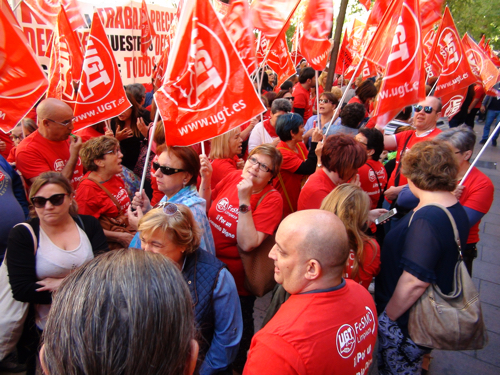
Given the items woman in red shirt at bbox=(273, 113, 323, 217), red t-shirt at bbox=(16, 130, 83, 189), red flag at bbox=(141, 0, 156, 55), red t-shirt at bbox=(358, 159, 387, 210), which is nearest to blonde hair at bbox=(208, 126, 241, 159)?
woman in red shirt at bbox=(273, 113, 323, 217)

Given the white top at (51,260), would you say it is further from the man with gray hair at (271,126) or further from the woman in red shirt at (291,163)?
the man with gray hair at (271,126)

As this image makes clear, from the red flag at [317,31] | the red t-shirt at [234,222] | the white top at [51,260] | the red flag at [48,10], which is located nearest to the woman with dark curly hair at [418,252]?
the red t-shirt at [234,222]

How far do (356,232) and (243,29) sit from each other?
3.32m

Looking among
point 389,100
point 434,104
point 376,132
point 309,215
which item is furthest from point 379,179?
point 309,215

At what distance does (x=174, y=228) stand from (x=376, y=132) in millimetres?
2965

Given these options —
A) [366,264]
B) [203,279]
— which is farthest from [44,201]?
[366,264]

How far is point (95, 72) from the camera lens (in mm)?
3621

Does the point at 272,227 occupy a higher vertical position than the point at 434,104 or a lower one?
lower

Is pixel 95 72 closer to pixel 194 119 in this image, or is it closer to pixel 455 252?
pixel 194 119

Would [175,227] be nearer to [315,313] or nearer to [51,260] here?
[315,313]

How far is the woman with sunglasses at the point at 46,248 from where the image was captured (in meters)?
2.25

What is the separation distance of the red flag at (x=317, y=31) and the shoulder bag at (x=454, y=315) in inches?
158

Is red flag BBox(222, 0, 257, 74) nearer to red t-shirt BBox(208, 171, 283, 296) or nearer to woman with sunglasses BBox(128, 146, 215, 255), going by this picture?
woman with sunglasses BBox(128, 146, 215, 255)

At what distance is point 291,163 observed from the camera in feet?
12.5
